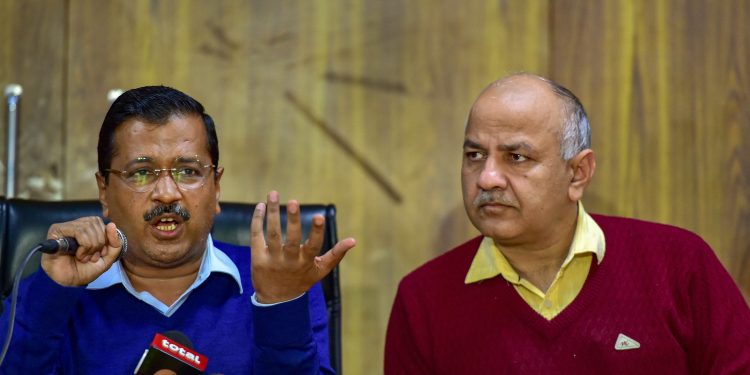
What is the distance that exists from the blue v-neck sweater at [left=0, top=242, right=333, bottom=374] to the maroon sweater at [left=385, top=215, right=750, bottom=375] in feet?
0.77

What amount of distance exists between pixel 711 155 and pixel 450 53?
89cm

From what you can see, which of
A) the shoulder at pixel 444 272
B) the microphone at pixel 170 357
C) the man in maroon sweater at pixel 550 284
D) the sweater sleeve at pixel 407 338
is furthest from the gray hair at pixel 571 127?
the microphone at pixel 170 357

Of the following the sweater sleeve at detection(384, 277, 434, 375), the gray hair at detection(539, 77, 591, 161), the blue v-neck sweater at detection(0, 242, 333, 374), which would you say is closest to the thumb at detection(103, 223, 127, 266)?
the blue v-neck sweater at detection(0, 242, 333, 374)

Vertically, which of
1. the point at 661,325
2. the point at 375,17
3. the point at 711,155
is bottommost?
the point at 661,325

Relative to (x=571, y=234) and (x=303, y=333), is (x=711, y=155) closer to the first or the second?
(x=571, y=234)

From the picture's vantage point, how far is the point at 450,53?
10.3 ft

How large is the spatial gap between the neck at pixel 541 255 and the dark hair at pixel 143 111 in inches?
26.6

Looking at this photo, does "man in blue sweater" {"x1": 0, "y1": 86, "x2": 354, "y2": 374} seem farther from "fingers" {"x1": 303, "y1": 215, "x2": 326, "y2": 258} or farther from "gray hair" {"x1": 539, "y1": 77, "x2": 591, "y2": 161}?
"gray hair" {"x1": 539, "y1": 77, "x2": 591, "y2": 161}

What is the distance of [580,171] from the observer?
2129 mm

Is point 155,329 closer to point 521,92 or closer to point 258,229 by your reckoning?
point 258,229

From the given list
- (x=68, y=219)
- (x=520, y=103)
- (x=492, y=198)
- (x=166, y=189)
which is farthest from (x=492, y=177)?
(x=68, y=219)

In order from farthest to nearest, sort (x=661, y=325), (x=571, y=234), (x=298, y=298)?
(x=571, y=234), (x=661, y=325), (x=298, y=298)

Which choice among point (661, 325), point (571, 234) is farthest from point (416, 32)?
point (661, 325)

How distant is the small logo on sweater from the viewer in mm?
1955
